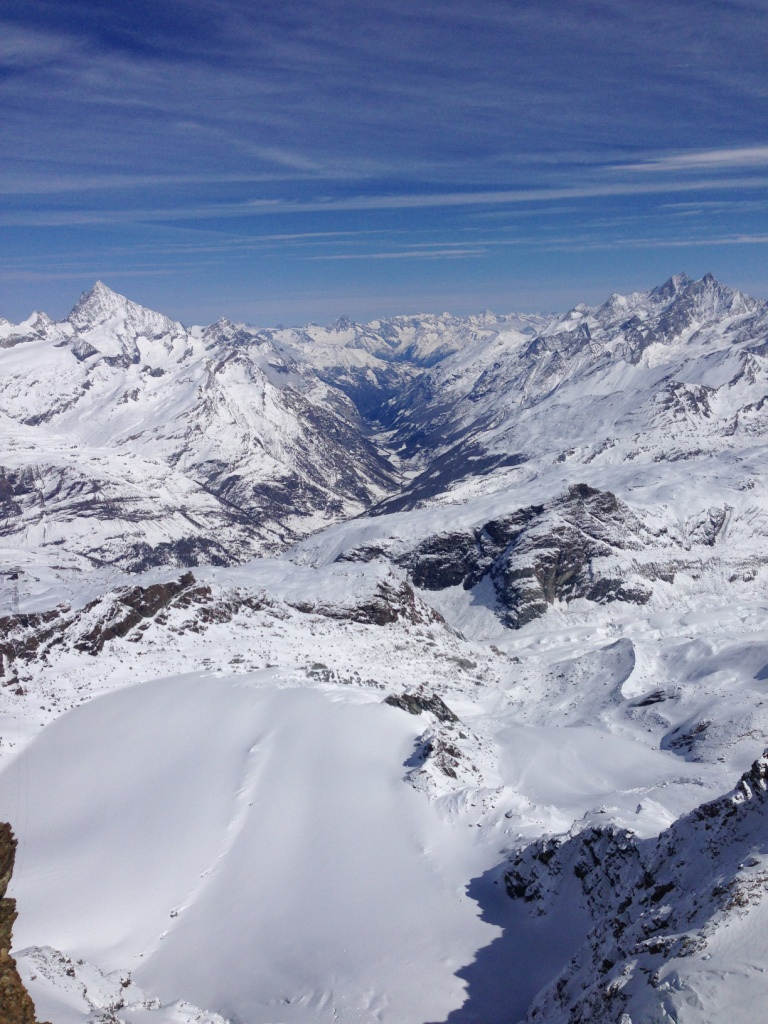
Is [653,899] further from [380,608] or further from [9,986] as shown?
[380,608]

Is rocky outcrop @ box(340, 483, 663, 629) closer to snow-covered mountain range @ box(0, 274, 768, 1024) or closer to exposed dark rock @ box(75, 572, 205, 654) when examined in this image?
snow-covered mountain range @ box(0, 274, 768, 1024)

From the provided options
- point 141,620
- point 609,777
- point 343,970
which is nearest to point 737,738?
point 609,777

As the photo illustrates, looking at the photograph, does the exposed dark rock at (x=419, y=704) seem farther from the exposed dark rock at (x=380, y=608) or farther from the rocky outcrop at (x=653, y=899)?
the rocky outcrop at (x=653, y=899)

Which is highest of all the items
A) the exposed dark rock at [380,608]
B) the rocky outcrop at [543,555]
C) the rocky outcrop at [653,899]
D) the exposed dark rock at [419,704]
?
the rocky outcrop at [543,555]

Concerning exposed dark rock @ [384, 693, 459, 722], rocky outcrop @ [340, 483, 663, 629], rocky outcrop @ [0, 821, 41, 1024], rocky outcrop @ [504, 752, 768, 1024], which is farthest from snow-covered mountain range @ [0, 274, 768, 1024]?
rocky outcrop @ [340, 483, 663, 629]

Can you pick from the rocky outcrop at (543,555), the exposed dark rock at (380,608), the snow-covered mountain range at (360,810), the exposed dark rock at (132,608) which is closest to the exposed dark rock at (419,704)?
the snow-covered mountain range at (360,810)

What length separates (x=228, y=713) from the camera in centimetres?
4162

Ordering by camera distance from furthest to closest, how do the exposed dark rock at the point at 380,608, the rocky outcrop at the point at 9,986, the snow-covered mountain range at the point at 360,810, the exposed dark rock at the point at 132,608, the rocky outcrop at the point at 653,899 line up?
the exposed dark rock at the point at 380,608 → the exposed dark rock at the point at 132,608 → the snow-covered mountain range at the point at 360,810 → the rocky outcrop at the point at 9,986 → the rocky outcrop at the point at 653,899

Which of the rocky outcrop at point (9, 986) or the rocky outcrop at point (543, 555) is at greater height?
the rocky outcrop at point (543, 555)

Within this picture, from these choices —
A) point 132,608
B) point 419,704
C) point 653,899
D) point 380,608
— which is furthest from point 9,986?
point 380,608

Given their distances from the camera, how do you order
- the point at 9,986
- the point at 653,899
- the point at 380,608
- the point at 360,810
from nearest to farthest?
the point at 9,986
the point at 653,899
the point at 360,810
the point at 380,608

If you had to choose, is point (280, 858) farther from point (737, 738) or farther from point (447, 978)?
point (737, 738)

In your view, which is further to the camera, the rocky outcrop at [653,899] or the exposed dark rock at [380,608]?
the exposed dark rock at [380,608]

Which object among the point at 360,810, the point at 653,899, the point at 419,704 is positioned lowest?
the point at 653,899
